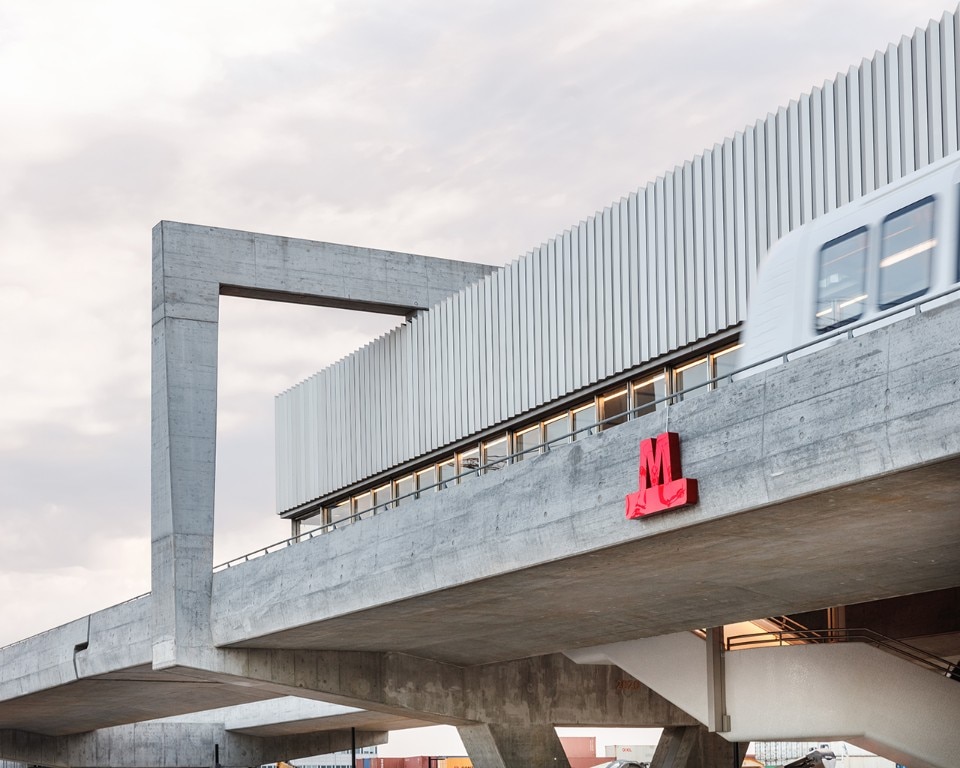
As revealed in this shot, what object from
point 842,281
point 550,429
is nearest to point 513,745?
point 550,429

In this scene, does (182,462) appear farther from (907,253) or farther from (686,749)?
(907,253)

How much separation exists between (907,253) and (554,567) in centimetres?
821

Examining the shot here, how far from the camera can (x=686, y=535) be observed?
788 inches

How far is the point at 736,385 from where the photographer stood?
60.3ft

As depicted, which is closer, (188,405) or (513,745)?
(188,405)

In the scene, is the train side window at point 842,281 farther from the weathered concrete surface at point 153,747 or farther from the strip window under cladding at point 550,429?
the weathered concrete surface at point 153,747

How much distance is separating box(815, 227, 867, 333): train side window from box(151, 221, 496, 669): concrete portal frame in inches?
762

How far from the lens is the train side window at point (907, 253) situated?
57.4 feet

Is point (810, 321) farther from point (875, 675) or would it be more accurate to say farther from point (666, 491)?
point (875, 675)

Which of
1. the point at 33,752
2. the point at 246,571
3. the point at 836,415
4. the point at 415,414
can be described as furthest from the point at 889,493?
the point at 33,752

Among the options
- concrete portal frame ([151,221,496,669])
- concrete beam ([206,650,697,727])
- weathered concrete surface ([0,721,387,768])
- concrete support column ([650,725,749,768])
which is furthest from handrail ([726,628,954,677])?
weathered concrete surface ([0,721,387,768])

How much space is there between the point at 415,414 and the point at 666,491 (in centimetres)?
1929

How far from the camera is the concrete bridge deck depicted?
16312 millimetres

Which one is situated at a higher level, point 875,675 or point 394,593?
point 394,593
